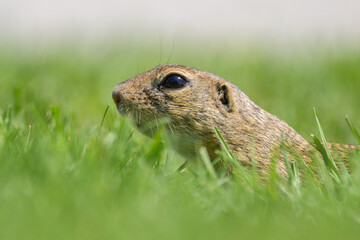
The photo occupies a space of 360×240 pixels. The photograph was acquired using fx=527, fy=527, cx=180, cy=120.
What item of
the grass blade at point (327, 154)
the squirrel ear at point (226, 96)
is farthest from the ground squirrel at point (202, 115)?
the grass blade at point (327, 154)

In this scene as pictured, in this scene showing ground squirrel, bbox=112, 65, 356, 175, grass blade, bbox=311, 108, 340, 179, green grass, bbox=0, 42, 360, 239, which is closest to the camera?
green grass, bbox=0, 42, 360, 239

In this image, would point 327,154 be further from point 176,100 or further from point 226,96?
point 176,100

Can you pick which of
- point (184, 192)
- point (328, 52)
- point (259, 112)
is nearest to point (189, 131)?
point (259, 112)

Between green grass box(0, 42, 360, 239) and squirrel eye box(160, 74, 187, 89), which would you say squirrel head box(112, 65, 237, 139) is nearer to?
squirrel eye box(160, 74, 187, 89)

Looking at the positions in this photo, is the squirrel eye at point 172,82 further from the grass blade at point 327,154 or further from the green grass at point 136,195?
the grass blade at point 327,154

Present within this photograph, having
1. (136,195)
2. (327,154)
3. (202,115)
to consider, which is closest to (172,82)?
(202,115)

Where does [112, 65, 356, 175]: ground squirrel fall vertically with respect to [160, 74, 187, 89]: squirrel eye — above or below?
below

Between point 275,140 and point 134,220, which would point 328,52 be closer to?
point 275,140

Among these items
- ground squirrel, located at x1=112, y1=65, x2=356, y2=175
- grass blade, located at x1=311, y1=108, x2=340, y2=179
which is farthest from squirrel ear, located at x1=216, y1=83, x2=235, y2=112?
grass blade, located at x1=311, y1=108, x2=340, y2=179
